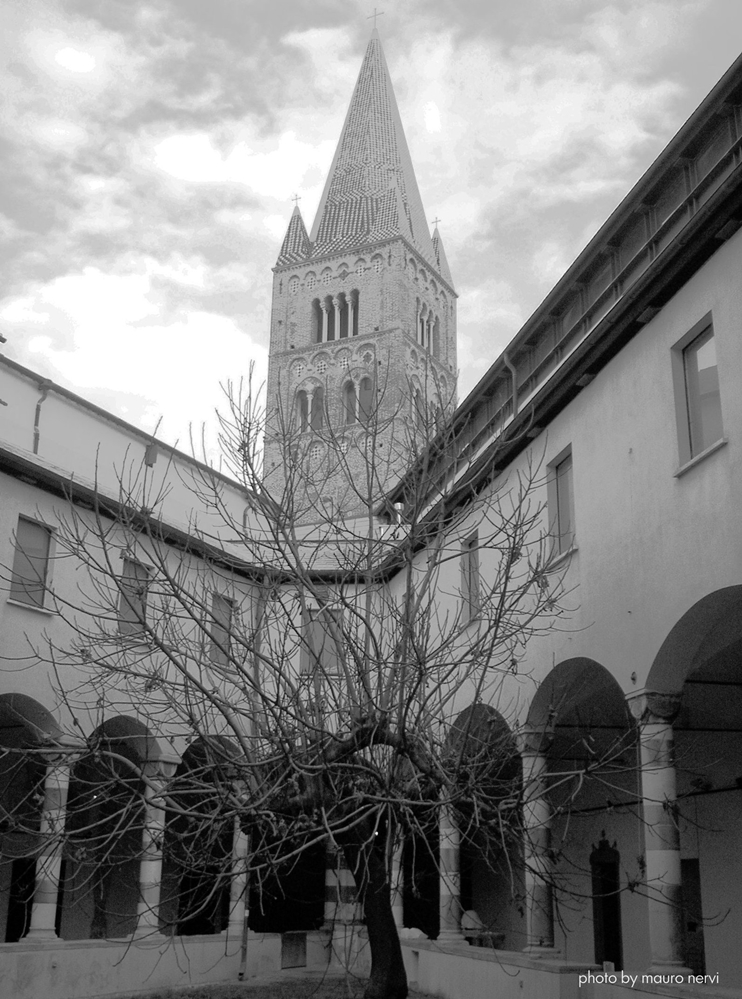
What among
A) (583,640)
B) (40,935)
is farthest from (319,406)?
(40,935)

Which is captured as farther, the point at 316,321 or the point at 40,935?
the point at 316,321

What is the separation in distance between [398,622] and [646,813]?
315 cm

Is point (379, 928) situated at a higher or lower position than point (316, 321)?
lower

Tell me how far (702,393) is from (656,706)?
3.06 meters

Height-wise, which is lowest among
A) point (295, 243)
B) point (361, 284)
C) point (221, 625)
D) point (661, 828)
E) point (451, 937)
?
point (451, 937)

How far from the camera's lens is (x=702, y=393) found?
10.5m

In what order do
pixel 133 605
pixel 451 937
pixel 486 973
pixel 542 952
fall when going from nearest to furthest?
1. pixel 133 605
2. pixel 542 952
3. pixel 486 973
4. pixel 451 937

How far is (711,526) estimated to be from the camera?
31.9 ft

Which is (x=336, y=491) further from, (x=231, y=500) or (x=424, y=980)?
(x=424, y=980)

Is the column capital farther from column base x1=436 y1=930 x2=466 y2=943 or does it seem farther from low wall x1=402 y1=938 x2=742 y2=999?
column base x1=436 y1=930 x2=466 y2=943

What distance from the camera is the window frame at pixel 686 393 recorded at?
1032 cm

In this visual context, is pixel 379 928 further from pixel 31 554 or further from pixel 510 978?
pixel 31 554

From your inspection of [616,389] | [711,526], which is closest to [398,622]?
[711,526]

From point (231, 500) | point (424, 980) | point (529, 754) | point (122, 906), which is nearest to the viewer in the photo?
point (529, 754)
